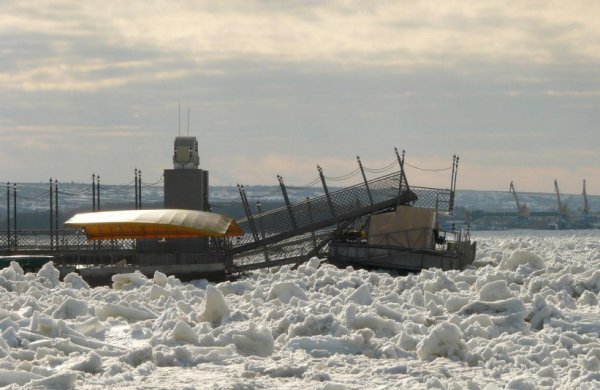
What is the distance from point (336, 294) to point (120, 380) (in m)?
9.53

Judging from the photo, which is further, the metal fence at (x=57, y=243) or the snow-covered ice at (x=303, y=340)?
the metal fence at (x=57, y=243)

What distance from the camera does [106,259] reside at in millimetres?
34281

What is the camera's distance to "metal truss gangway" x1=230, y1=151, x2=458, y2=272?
111 ft

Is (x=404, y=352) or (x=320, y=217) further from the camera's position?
(x=320, y=217)

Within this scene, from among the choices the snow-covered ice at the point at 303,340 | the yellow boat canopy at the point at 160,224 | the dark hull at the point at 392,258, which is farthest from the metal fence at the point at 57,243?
the snow-covered ice at the point at 303,340

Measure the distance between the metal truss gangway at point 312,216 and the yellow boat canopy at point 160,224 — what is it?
1.65 meters

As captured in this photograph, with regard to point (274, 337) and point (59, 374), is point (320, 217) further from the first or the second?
point (59, 374)

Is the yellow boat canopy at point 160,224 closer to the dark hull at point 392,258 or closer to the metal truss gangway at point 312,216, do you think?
the metal truss gangway at point 312,216

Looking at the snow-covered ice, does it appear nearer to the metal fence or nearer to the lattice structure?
the lattice structure

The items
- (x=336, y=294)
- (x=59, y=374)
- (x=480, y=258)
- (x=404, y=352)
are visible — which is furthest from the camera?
(x=480, y=258)

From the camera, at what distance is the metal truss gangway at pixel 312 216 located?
111 feet

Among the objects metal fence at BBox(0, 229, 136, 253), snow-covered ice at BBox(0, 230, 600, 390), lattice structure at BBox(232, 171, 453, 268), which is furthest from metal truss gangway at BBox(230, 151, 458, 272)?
snow-covered ice at BBox(0, 230, 600, 390)

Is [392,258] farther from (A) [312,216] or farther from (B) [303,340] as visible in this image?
(B) [303,340]

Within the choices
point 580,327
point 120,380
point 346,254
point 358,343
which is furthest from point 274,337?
point 346,254
